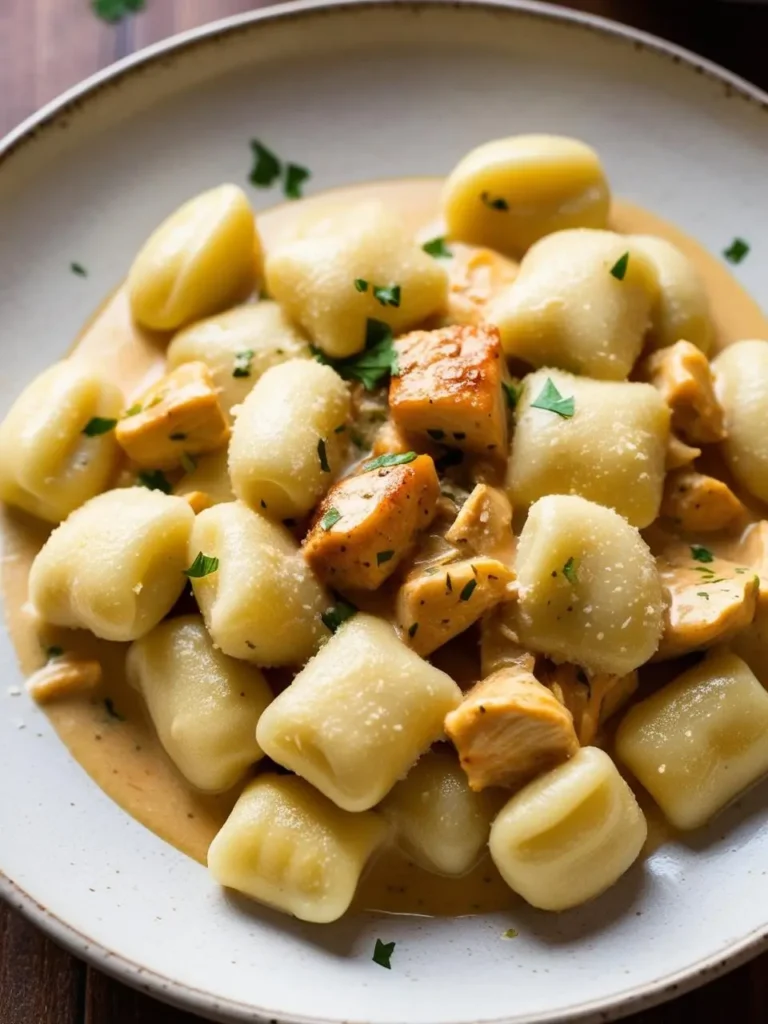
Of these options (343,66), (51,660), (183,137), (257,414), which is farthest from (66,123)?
(51,660)

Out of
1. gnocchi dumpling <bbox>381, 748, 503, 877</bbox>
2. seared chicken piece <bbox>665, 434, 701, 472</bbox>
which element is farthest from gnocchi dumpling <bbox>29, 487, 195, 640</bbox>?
seared chicken piece <bbox>665, 434, 701, 472</bbox>

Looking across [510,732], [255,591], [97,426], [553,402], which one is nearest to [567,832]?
[510,732]

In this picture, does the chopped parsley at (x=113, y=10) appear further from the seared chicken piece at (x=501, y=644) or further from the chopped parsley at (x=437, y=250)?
the seared chicken piece at (x=501, y=644)

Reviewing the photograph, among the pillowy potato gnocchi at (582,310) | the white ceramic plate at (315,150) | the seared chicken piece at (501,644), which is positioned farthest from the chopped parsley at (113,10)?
the seared chicken piece at (501,644)

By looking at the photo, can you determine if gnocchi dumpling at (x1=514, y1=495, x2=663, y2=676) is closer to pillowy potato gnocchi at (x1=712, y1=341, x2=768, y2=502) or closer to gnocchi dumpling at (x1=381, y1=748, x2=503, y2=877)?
gnocchi dumpling at (x1=381, y1=748, x2=503, y2=877)

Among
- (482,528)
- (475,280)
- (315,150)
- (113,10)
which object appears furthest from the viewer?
(113,10)

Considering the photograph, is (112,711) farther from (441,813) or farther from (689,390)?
(689,390)

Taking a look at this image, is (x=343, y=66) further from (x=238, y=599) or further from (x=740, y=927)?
(x=740, y=927)
